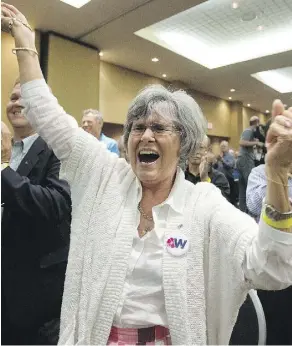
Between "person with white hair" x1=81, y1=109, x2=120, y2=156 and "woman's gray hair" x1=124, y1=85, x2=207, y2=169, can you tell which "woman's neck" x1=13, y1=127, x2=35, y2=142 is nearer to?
"woman's gray hair" x1=124, y1=85, x2=207, y2=169

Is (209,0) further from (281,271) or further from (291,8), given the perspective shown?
(281,271)

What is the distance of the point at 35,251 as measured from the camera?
1304 mm

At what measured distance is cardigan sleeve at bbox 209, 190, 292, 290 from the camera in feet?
2.45

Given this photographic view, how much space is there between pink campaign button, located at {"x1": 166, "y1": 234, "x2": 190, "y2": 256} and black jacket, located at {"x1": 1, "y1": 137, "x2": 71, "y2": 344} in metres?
0.48

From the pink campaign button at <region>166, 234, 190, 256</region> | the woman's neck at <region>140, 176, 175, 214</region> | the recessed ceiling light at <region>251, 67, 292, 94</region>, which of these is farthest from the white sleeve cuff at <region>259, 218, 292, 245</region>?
the recessed ceiling light at <region>251, 67, 292, 94</region>

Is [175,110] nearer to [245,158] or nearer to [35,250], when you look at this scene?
[35,250]

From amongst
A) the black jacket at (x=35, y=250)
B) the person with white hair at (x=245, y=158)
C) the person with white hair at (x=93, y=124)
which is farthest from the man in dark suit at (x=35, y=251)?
the person with white hair at (x=245, y=158)

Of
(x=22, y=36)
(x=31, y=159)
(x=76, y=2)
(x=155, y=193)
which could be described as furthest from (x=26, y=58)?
(x=76, y=2)

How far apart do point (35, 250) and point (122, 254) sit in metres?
0.49

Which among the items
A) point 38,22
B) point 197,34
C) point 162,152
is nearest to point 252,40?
point 197,34

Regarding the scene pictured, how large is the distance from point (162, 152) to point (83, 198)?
0.93 ft

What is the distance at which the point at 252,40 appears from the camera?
6.27 m

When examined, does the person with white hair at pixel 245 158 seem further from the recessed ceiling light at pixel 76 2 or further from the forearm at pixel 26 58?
the forearm at pixel 26 58

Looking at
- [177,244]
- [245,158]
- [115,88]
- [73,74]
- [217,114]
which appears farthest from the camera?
[217,114]
